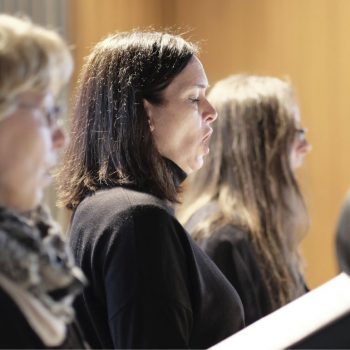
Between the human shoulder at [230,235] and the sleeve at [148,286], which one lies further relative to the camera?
the human shoulder at [230,235]

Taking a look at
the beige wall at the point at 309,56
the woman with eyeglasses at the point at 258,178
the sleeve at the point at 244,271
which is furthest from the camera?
the beige wall at the point at 309,56

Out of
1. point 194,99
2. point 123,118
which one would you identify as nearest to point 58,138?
point 123,118

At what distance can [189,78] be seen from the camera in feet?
5.30

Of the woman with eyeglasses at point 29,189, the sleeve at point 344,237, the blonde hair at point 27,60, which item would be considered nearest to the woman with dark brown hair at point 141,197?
the woman with eyeglasses at point 29,189

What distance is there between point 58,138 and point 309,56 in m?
3.33

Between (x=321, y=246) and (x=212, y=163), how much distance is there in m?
1.82

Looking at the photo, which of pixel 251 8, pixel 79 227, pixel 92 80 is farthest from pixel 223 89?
pixel 251 8

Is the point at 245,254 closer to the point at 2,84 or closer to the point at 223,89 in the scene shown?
the point at 223,89

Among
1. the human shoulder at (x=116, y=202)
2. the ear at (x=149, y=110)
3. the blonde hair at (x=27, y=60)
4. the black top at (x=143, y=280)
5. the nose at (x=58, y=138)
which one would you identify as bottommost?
the black top at (x=143, y=280)

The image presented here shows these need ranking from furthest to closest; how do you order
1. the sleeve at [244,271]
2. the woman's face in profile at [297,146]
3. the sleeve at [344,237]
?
the woman's face in profile at [297,146] → the sleeve at [244,271] → the sleeve at [344,237]

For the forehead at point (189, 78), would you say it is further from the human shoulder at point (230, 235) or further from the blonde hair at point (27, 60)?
the human shoulder at point (230, 235)

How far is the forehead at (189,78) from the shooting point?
1599 millimetres

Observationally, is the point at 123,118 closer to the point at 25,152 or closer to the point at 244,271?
the point at 25,152

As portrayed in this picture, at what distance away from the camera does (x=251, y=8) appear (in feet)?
14.4
